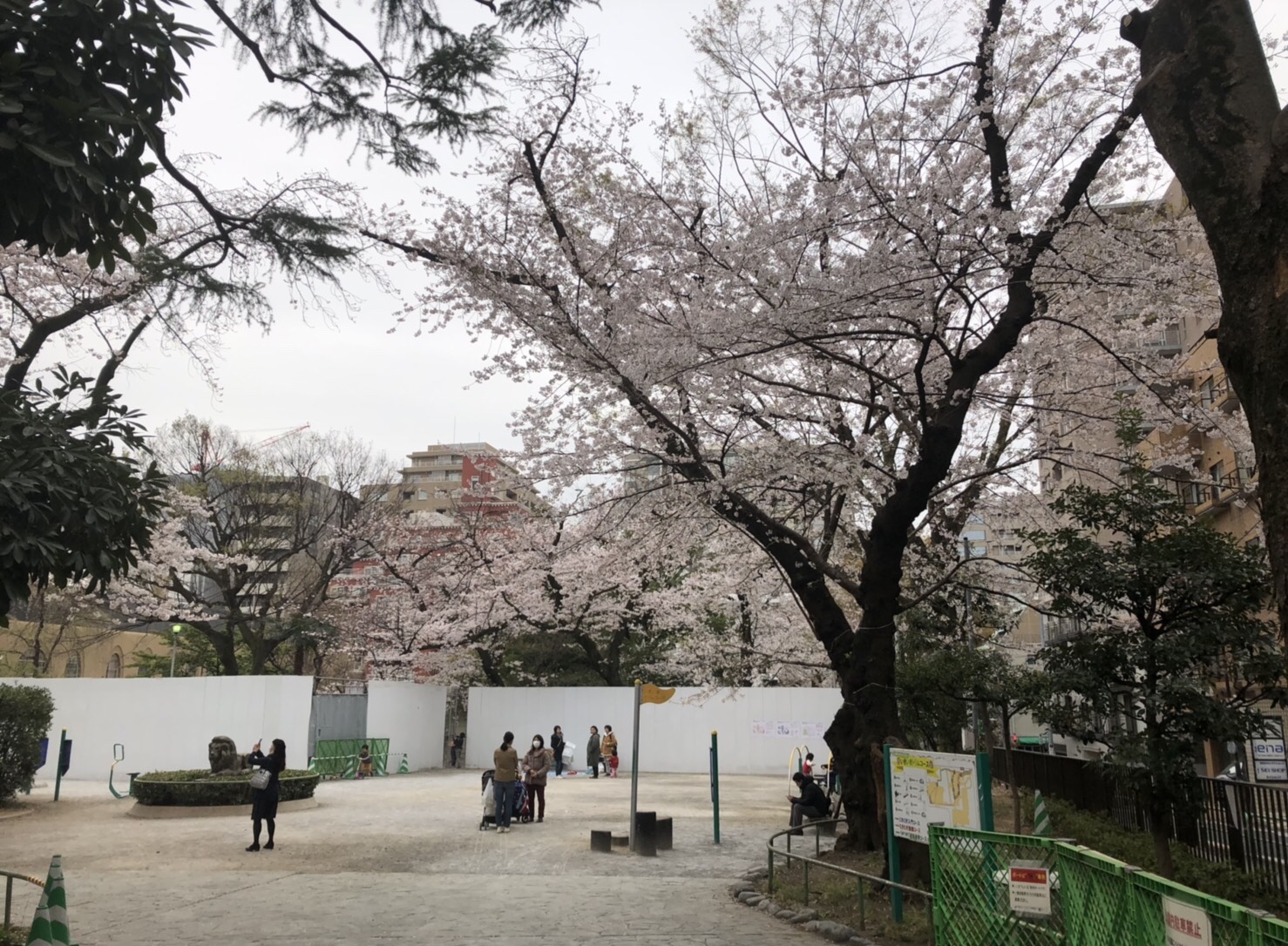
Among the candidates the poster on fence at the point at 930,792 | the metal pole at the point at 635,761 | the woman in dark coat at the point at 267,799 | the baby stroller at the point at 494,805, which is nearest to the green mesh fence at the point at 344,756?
the baby stroller at the point at 494,805

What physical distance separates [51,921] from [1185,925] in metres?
5.23

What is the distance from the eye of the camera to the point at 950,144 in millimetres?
9180

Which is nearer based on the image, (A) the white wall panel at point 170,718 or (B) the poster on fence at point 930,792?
(B) the poster on fence at point 930,792

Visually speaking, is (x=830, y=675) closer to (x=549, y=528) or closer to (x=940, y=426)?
(x=549, y=528)

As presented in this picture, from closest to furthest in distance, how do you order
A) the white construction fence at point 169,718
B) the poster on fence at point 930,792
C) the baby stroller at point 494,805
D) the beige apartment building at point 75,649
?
the poster on fence at point 930,792 < the baby stroller at point 494,805 < the white construction fence at point 169,718 < the beige apartment building at point 75,649

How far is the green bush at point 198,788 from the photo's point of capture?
15234 millimetres

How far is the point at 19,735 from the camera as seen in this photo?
50.8 ft

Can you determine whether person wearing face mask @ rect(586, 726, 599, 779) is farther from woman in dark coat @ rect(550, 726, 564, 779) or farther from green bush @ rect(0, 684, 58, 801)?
green bush @ rect(0, 684, 58, 801)

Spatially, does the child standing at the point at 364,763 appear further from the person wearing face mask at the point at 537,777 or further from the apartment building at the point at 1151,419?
the apartment building at the point at 1151,419

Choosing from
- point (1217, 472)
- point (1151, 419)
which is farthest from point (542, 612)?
point (1217, 472)

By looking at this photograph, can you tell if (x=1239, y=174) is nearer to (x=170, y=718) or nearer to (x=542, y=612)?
(x=170, y=718)

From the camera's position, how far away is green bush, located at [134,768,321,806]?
600 inches

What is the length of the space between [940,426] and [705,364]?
239 cm

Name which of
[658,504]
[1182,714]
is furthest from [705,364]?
[1182,714]
